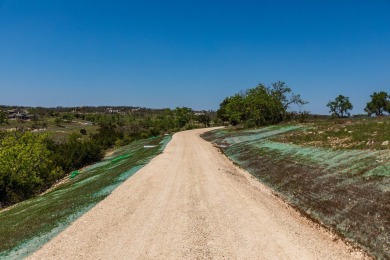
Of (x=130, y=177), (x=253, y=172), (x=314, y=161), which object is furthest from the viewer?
(x=253, y=172)

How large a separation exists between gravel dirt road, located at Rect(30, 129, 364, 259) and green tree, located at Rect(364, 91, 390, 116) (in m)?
136

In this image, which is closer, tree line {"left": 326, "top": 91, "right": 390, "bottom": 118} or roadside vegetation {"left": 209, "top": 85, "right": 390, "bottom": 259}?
roadside vegetation {"left": 209, "top": 85, "right": 390, "bottom": 259}

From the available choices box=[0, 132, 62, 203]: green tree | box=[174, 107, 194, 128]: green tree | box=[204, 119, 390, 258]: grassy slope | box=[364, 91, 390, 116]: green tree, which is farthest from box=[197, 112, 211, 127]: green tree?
box=[204, 119, 390, 258]: grassy slope

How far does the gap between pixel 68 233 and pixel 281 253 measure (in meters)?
12.3

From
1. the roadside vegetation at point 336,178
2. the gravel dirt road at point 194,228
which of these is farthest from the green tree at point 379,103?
the gravel dirt road at point 194,228

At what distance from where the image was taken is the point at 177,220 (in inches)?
845

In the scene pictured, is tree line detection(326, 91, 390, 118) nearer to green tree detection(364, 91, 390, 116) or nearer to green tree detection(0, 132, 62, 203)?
green tree detection(364, 91, 390, 116)

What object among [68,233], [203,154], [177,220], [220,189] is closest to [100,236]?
[68,233]

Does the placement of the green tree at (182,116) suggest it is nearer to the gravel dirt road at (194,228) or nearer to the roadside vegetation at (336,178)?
the roadside vegetation at (336,178)

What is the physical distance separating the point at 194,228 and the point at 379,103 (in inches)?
5884

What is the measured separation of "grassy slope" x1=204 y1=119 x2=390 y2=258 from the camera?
1827 cm

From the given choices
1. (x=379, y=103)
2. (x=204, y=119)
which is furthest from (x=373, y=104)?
(x=204, y=119)

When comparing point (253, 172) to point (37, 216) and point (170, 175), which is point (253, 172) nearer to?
point (170, 175)

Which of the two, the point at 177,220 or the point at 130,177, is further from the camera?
the point at 130,177
